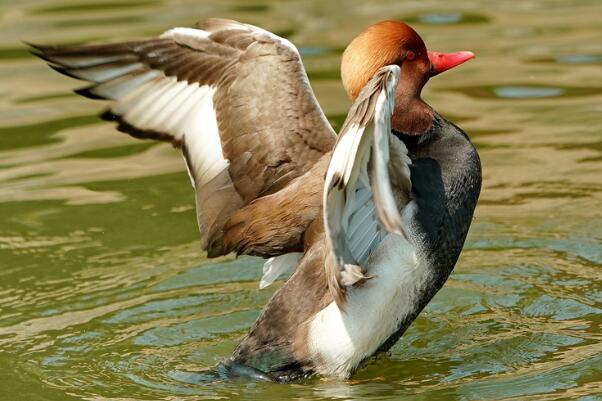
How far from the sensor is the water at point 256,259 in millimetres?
5859

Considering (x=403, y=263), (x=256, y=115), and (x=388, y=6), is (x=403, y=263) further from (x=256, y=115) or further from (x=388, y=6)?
(x=388, y=6)

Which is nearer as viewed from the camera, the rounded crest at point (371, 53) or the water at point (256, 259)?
the rounded crest at point (371, 53)

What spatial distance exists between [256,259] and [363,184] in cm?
205

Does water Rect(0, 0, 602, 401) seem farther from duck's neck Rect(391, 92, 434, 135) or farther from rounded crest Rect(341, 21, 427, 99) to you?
rounded crest Rect(341, 21, 427, 99)

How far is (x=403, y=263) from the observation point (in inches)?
222

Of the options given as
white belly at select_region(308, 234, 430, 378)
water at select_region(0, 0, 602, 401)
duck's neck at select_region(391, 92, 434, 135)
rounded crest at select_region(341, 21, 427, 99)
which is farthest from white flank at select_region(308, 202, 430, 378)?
rounded crest at select_region(341, 21, 427, 99)

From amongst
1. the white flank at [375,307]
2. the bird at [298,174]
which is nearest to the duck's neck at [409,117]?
the bird at [298,174]

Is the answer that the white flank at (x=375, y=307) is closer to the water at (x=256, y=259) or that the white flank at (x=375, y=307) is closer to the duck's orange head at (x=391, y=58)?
the water at (x=256, y=259)

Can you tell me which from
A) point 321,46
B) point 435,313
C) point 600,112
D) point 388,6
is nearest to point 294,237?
point 435,313

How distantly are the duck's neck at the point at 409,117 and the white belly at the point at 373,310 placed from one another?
1.83 feet

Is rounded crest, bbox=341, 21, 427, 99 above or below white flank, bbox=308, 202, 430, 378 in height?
above

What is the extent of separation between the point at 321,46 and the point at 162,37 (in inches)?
211

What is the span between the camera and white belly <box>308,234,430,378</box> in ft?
18.6

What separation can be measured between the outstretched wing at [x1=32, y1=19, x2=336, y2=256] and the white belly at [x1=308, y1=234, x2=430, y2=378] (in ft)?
2.24
